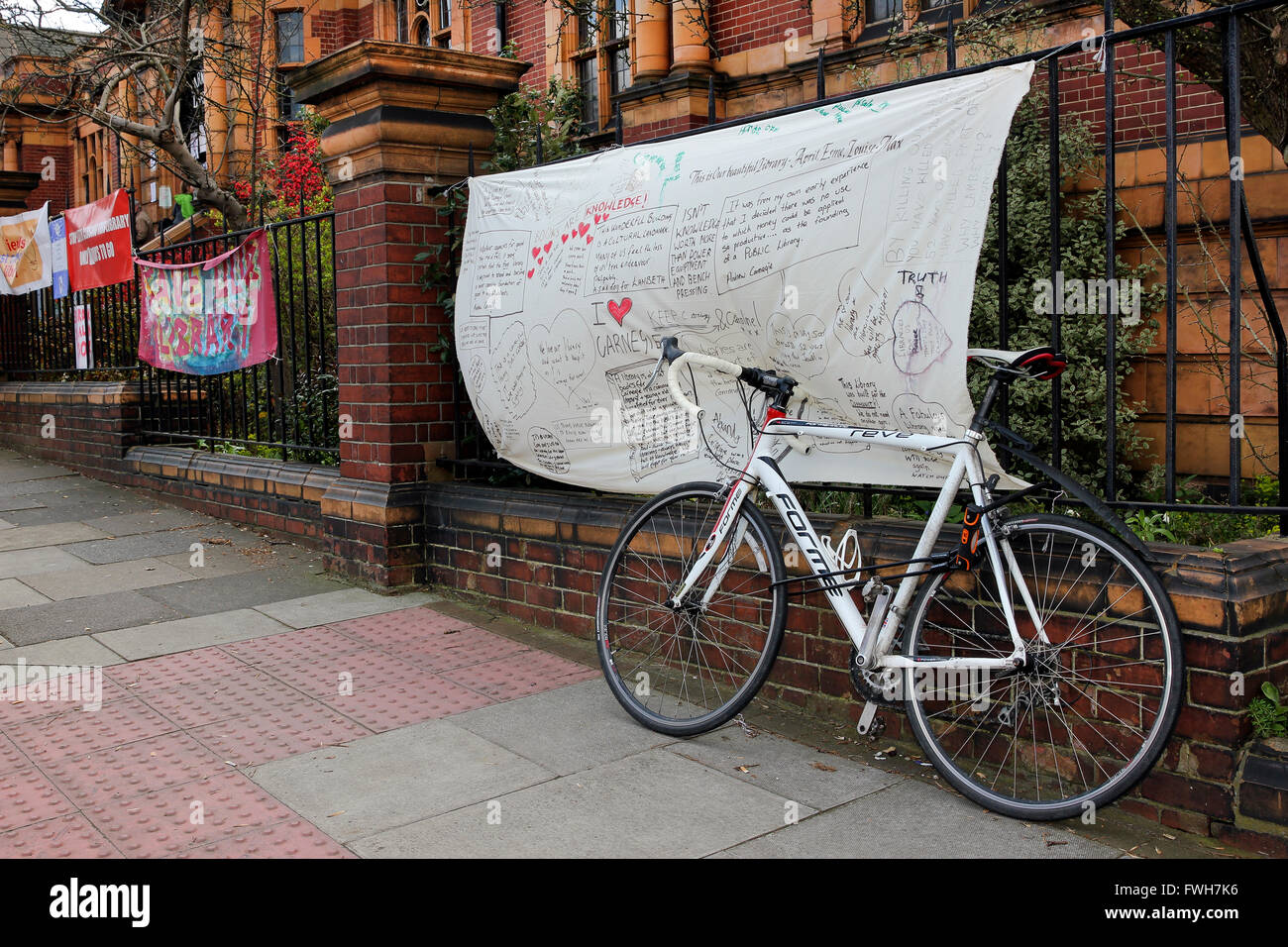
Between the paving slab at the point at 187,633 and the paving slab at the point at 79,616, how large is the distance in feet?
0.52

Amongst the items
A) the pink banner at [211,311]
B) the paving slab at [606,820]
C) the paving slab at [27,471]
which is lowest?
the paving slab at [606,820]

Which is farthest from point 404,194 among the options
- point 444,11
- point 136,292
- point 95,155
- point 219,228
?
point 95,155

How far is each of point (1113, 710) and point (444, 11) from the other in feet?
59.9

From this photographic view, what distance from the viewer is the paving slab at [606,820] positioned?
3223 mm

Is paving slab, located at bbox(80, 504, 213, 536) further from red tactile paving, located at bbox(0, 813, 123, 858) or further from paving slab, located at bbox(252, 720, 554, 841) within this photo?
red tactile paving, located at bbox(0, 813, 123, 858)

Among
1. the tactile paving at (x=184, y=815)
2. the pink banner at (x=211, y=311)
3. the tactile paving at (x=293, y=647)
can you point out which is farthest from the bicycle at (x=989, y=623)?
the pink banner at (x=211, y=311)

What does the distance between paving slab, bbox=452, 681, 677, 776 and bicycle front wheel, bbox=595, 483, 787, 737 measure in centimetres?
10

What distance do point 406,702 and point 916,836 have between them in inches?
85.9

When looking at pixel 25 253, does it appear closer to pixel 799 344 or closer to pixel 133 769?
pixel 133 769

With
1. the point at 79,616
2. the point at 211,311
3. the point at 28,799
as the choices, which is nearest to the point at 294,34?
the point at 211,311

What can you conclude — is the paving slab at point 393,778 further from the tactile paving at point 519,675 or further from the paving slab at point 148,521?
the paving slab at point 148,521

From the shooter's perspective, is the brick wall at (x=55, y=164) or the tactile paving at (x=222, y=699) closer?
the tactile paving at (x=222, y=699)

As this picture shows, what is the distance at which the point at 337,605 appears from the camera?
6176 millimetres

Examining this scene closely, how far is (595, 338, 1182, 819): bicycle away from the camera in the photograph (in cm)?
334
